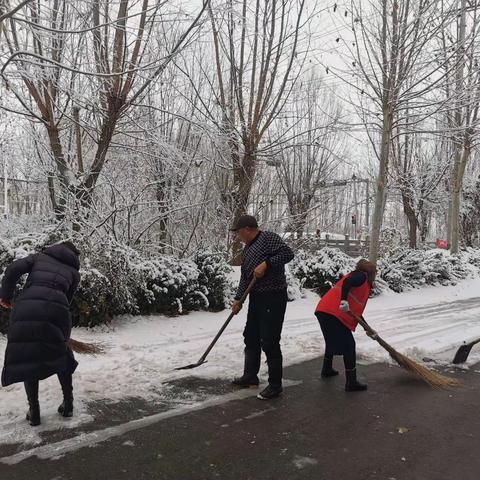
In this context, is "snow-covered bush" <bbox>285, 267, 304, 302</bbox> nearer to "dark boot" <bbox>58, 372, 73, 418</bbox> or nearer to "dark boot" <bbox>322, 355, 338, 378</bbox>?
"dark boot" <bbox>322, 355, 338, 378</bbox>

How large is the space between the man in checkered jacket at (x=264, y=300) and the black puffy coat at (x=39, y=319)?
1687 mm

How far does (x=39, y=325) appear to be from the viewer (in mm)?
3869

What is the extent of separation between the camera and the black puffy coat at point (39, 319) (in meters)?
3.83

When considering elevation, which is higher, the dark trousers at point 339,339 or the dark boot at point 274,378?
the dark trousers at point 339,339

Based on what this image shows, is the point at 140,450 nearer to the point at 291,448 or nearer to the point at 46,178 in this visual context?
the point at 291,448

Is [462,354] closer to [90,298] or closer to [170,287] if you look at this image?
[170,287]

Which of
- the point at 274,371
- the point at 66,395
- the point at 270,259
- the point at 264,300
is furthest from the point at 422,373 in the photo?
the point at 66,395

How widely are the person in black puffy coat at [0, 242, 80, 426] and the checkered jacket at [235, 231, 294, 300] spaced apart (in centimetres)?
171

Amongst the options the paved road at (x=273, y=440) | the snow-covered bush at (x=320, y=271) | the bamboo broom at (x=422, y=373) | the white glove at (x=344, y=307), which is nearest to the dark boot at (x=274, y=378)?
the paved road at (x=273, y=440)

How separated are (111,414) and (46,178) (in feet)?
21.5

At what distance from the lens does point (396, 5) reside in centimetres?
1131

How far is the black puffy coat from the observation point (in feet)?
12.6

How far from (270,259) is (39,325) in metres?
2.09

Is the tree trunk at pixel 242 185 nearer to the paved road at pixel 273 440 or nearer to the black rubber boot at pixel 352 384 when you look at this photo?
the black rubber boot at pixel 352 384
